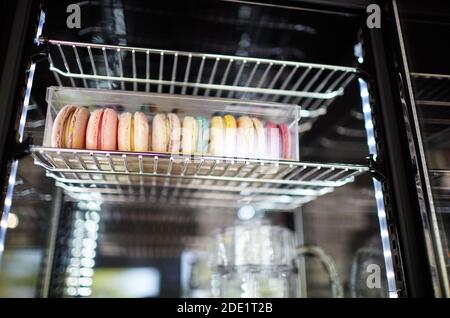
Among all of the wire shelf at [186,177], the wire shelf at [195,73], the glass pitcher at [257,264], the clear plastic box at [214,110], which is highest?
the wire shelf at [195,73]

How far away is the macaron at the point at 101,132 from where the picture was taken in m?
0.95

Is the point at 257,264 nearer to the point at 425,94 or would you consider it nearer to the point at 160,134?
the point at 160,134

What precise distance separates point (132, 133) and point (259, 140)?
0.32 m

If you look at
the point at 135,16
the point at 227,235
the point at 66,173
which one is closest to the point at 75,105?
the point at 66,173

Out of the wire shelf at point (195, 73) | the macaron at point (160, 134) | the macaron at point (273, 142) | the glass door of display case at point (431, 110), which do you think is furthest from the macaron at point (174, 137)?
the glass door of display case at point (431, 110)

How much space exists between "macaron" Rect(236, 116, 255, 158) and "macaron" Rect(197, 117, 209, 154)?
0.08m

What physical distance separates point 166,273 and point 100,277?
0.79 feet

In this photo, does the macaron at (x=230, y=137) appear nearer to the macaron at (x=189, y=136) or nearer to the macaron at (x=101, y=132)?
the macaron at (x=189, y=136)

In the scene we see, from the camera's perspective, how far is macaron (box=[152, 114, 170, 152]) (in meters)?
0.98

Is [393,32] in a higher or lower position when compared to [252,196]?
higher

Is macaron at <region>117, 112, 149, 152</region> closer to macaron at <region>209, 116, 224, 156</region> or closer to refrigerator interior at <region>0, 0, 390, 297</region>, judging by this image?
refrigerator interior at <region>0, 0, 390, 297</region>
